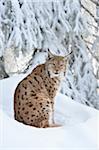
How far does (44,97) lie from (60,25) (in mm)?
3224

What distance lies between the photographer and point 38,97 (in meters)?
3.74

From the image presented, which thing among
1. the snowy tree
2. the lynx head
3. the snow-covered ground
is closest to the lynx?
the lynx head

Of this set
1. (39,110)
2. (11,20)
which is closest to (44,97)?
(39,110)

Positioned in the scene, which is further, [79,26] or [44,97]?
[79,26]

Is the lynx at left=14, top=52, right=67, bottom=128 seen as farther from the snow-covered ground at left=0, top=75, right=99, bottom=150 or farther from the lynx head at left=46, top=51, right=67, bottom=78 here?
the snow-covered ground at left=0, top=75, right=99, bottom=150

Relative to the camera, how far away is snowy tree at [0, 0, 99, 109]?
641 cm

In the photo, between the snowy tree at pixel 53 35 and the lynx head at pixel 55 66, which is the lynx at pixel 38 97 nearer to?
the lynx head at pixel 55 66

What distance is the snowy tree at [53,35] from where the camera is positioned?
21.0 ft

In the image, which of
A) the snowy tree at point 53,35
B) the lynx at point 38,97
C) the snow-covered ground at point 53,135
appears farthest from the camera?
the snowy tree at point 53,35

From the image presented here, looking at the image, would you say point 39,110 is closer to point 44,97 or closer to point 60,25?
point 44,97

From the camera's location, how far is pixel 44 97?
3812 millimetres

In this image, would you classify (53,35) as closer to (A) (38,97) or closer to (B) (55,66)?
(B) (55,66)

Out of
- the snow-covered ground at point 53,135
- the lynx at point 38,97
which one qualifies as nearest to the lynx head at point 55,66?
the lynx at point 38,97

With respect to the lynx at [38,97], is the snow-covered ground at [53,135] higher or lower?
lower
